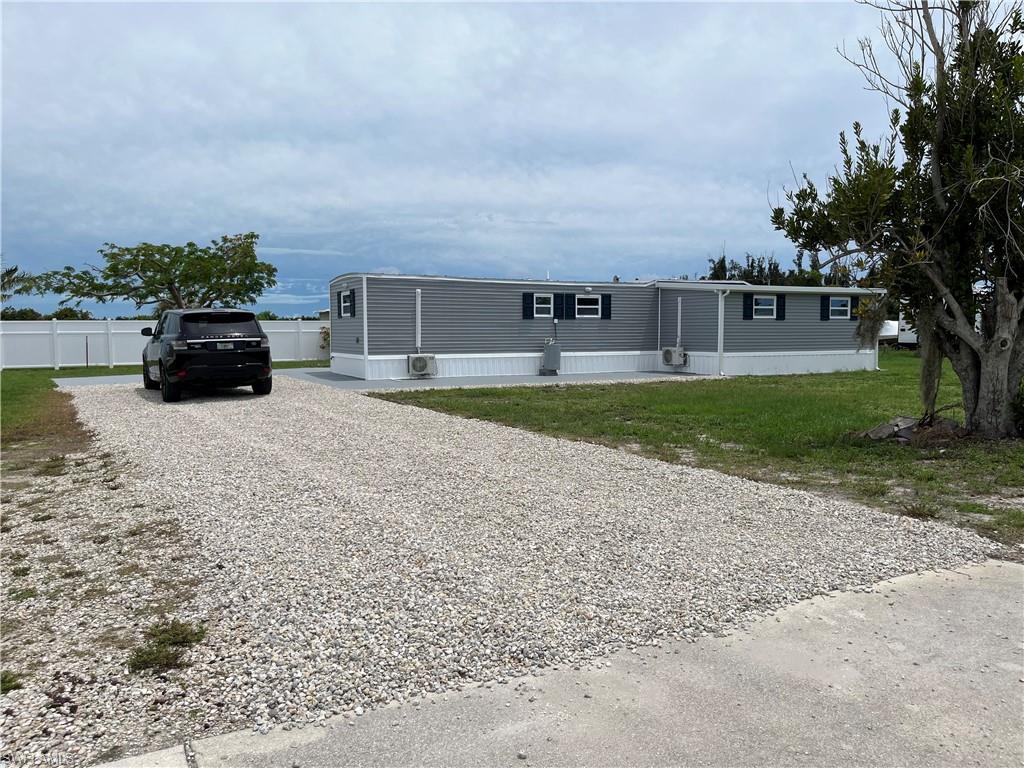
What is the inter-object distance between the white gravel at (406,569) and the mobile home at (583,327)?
11.3 metres

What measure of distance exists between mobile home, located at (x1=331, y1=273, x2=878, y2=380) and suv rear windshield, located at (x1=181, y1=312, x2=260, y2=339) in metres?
5.14

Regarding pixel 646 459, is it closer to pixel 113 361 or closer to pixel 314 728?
pixel 314 728

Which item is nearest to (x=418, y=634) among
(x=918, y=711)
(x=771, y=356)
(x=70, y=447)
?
(x=918, y=711)

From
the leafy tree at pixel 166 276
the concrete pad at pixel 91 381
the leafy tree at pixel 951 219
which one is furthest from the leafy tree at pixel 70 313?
the leafy tree at pixel 951 219

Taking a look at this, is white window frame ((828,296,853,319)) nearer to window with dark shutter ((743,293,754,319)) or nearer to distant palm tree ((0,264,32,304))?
window with dark shutter ((743,293,754,319))

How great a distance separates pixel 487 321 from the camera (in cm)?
2075

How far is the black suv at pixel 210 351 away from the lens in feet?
43.8

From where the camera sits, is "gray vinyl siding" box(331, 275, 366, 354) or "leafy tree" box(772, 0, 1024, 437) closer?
"leafy tree" box(772, 0, 1024, 437)

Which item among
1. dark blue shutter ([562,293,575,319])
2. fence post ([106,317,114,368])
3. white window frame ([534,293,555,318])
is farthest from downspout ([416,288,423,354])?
fence post ([106,317,114,368])

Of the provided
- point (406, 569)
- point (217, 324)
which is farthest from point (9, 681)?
point (217, 324)

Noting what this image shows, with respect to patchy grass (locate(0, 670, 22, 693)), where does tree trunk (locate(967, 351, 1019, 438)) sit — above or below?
above

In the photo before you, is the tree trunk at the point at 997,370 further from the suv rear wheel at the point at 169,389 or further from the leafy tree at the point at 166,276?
the leafy tree at the point at 166,276

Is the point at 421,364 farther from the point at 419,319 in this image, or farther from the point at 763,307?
the point at 763,307

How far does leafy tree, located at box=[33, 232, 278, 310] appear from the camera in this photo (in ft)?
115
